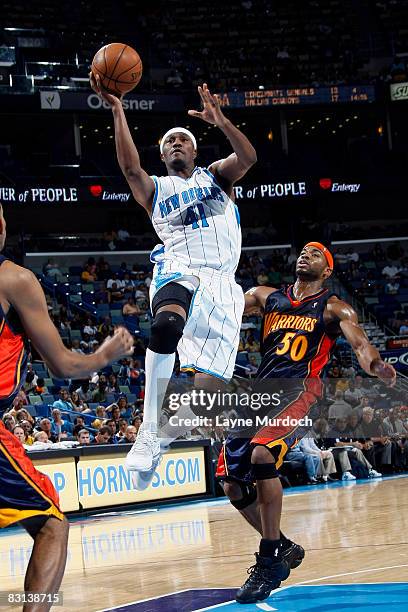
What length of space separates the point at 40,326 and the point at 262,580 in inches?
117

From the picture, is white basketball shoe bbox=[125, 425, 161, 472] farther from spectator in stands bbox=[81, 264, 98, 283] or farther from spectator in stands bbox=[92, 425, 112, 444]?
spectator in stands bbox=[81, 264, 98, 283]

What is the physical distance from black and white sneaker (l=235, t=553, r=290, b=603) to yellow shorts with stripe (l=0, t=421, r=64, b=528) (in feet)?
7.59

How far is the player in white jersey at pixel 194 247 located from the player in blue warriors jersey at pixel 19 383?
1888 millimetres

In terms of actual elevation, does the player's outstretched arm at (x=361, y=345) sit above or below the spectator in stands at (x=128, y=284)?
below

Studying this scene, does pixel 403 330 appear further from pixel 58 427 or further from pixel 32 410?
pixel 58 427

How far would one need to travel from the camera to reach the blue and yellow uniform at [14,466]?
385cm

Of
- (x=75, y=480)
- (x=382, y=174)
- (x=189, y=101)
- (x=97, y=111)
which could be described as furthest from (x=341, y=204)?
(x=75, y=480)

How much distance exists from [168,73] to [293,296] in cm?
2228

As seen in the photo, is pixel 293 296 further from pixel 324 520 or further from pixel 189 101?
pixel 189 101

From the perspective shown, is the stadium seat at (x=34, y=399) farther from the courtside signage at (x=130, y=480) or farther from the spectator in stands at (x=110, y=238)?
the spectator in stands at (x=110, y=238)

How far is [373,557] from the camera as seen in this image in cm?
735

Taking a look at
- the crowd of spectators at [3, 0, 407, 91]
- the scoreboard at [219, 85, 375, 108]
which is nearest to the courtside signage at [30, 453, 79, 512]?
the crowd of spectators at [3, 0, 407, 91]

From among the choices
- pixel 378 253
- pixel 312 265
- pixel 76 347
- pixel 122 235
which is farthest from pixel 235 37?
pixel 312 265

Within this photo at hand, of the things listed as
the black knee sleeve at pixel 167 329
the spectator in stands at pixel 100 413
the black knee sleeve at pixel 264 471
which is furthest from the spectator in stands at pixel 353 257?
the black knee sleeve at pixel 167 329
